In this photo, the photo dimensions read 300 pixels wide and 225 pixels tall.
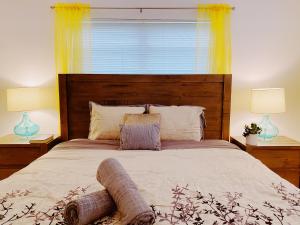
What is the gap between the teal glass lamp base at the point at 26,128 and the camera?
264 centimetres

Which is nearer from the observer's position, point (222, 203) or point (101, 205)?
point (101, 205)

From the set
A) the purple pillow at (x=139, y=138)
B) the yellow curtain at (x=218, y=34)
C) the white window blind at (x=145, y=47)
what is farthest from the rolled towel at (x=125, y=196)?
the yellow curtain at (x=218, y=34)

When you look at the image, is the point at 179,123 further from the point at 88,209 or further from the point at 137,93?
the point at 88,209

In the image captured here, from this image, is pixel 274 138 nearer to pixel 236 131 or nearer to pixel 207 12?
pixel 236 131

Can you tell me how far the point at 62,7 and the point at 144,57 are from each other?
1.03 metres

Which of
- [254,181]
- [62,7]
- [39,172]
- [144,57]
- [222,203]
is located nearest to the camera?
[222,203]

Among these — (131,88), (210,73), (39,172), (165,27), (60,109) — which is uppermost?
(165,27)

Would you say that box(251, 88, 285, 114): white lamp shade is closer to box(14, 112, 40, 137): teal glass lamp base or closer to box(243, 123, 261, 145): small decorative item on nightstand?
box(243, 123, 261, 145): small decorative item on nightstand

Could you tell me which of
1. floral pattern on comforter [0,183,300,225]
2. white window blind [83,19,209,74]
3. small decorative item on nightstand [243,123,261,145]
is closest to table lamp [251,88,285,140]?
small decorative item on nightstand [243,123,261,145]

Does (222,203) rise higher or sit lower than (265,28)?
lower

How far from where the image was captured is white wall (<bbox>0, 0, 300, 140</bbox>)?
2787mm

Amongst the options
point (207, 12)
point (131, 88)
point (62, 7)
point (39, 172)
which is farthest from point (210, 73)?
point (39, 172)

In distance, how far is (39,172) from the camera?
159 cm

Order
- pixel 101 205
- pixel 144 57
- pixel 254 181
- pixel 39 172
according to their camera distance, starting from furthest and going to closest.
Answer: pixel 144 57 < pixel 39 172 < pixel 254 181 < pixel 101 205
